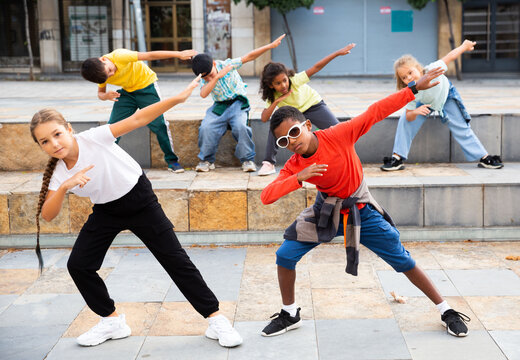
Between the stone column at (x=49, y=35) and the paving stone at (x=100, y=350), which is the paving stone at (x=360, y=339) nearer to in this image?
the paving stone at (x=100, y=350)

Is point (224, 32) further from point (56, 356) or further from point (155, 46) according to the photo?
point (56, 356)

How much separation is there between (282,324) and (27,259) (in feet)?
9.05

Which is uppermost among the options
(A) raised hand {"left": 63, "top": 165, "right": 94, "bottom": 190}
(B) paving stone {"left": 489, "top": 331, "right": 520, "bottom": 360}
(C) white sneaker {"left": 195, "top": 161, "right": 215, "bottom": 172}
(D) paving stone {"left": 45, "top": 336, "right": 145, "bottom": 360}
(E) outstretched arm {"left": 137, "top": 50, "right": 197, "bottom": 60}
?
(E) outstretched arm {"left": 137, "top": 50, "right": 197, "bottom": 60}

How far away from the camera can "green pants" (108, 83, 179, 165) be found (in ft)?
22.3

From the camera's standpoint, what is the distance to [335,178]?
375 cm

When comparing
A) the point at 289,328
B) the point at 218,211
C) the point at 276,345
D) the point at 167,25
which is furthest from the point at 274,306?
the point at 167,25

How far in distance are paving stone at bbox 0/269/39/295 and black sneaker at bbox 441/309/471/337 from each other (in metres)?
3.02

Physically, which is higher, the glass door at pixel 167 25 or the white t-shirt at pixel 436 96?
the glass door at pixel 167 25

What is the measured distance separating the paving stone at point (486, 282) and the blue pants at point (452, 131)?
6.87 feet

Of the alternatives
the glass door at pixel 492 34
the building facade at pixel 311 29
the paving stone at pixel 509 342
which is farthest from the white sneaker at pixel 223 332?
the glass door at pixel 492 34

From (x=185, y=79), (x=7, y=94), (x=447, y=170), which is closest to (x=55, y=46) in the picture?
(x=185, y=79)

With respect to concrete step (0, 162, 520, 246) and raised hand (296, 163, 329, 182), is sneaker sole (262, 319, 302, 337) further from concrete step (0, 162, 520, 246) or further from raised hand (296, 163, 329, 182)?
concrete step (0, 162, 520, 246)

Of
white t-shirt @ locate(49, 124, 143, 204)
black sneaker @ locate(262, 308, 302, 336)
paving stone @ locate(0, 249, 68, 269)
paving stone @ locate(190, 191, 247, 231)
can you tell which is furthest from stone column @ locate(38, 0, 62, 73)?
black sneaker @ locate(262, 308, 302, 336)

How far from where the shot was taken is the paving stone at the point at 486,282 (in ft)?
15.0
